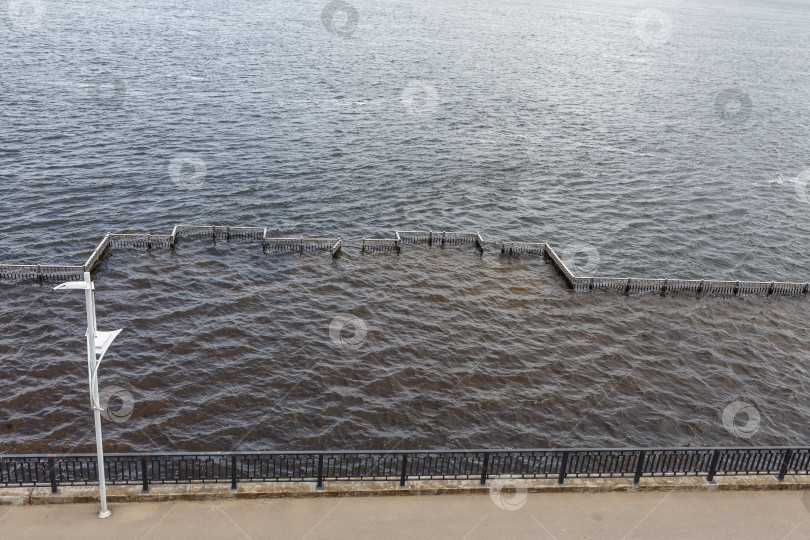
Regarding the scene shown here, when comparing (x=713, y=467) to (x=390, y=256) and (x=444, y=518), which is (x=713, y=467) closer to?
(x=444, y=518)

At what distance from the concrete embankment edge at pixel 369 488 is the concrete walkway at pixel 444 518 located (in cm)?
17

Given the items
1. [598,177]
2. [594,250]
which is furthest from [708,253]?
[598,177]

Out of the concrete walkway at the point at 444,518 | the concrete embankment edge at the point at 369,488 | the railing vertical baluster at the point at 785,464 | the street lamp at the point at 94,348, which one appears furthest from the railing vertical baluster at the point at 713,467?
the street lamp at the point at 94,348

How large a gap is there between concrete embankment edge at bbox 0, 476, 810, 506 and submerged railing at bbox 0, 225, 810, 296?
22196 millimetres

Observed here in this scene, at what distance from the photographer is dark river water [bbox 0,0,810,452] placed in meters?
29.1

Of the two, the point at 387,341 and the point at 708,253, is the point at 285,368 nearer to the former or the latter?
the point at 387,341

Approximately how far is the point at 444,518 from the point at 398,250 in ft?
94.2

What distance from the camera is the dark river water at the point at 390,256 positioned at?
2914cm

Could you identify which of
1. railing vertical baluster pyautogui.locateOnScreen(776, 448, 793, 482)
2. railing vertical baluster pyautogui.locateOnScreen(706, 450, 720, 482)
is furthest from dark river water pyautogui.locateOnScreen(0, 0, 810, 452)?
railing vertical baluster pyautogui.locateOnScreen(776, 448, 793, 482)

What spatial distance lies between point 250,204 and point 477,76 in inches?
2539

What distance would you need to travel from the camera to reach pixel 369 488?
17.7 metres

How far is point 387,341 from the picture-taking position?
113 ft

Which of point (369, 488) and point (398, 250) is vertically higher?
point (369, 488)

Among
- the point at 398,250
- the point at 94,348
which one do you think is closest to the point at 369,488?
the point at 94,348
